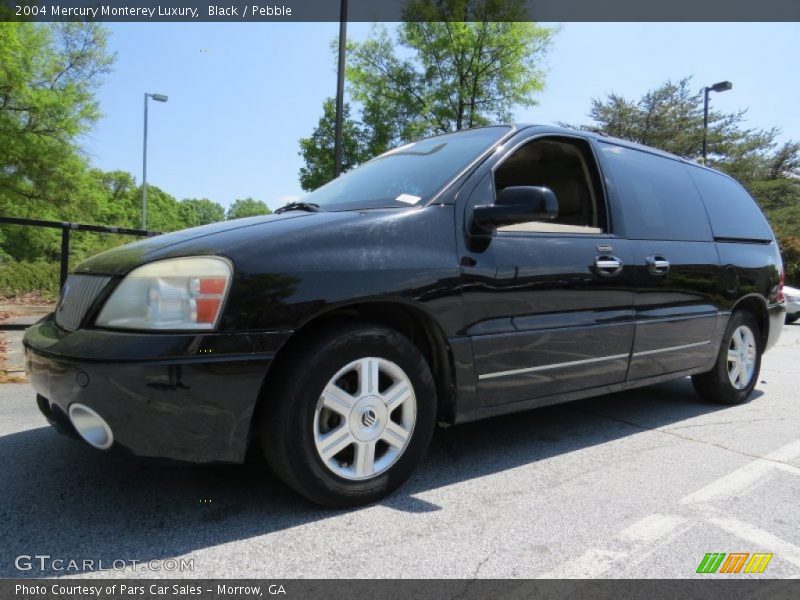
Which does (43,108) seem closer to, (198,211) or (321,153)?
(321,153)

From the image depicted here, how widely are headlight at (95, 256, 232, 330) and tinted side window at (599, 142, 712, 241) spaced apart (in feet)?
8.06

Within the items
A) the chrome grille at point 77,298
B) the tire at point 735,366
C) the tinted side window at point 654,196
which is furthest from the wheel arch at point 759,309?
the chrome grille at point 77,298

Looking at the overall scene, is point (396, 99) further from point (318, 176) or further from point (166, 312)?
point (166, 312)

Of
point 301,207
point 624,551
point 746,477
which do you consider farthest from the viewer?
point 301,207

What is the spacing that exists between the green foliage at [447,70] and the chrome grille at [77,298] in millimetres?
15716

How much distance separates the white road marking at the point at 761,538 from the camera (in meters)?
2.19

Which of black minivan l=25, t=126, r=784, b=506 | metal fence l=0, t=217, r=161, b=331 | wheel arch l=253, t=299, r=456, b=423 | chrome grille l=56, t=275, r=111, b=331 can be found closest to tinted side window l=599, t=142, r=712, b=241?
black minivan l=25, t=126, r=784, b=506

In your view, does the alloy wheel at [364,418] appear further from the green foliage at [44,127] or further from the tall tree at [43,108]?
the tall tree at [43,108]

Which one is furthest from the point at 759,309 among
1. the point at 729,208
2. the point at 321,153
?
the point at 321,153

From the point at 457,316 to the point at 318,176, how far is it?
20676 millimetres

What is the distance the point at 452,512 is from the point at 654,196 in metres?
2.58

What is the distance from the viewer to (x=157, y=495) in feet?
8.13

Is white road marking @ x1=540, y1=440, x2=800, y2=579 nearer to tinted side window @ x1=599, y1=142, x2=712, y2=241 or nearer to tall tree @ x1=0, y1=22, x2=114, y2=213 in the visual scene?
tinted side window @ x1=599, y1=142, x2=712, y2=241

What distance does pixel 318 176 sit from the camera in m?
22.5
